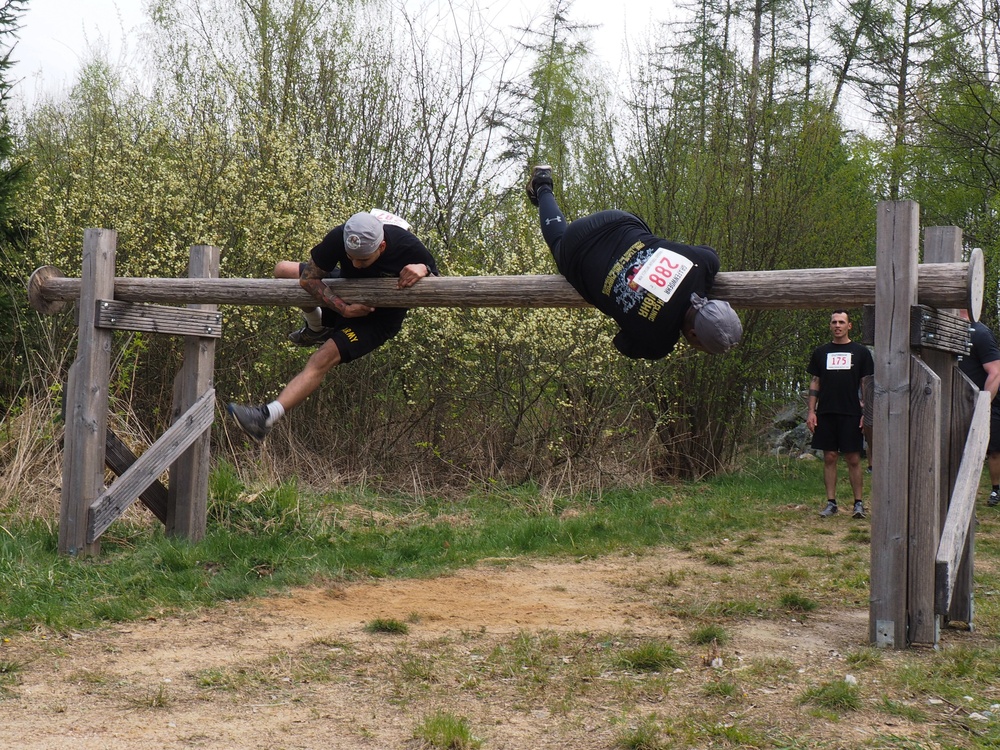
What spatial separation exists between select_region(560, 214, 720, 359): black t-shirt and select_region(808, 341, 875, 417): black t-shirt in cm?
496

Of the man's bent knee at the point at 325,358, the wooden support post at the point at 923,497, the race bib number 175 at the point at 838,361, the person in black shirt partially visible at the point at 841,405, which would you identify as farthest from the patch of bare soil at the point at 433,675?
the race bib number 175 at the point at 838,361

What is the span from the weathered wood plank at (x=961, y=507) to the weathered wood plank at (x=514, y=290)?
2.20ft

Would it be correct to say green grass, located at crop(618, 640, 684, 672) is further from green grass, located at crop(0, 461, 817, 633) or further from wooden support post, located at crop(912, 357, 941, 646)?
green grass, located at crop(0, 461, 817, 633)

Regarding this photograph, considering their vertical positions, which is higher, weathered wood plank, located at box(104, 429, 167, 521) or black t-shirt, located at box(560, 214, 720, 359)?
black t-shirt, located at box(560, 214, 720, 359)

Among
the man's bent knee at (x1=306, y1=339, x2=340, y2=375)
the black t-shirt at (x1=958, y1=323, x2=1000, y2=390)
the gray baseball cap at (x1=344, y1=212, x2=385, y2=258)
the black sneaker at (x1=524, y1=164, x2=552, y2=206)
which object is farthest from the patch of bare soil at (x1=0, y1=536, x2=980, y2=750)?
the black t-shirt at (x1=958, y1=323, x2=1000, y2=390)

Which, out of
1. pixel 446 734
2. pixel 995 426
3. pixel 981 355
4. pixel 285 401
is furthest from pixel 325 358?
pixel 995 426

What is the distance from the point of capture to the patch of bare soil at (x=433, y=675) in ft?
12.9

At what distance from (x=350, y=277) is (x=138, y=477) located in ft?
7.61

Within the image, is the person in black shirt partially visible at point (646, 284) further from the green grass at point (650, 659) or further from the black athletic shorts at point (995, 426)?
the black athletic shorts at point (995, 426)

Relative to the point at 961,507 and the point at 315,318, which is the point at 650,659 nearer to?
the point at 961,507

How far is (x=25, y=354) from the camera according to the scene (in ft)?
34.2

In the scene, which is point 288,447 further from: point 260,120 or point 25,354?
point 260,120

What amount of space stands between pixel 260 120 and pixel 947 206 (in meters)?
11.6

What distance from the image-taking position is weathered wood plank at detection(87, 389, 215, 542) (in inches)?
281
